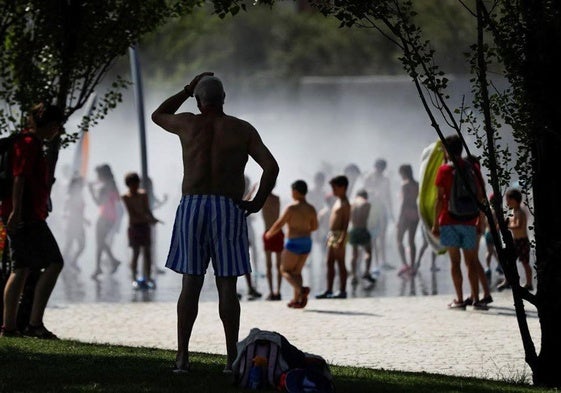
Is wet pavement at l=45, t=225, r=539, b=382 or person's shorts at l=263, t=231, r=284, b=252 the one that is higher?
person's shorts at l=263, t=231, r=284, b=252

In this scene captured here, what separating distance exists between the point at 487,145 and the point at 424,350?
3.13 m

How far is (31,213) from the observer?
38.3ft

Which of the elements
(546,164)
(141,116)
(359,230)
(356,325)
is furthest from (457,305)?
(141,116)

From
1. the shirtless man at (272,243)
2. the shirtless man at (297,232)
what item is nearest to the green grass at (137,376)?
the shirtless man at (297,232)

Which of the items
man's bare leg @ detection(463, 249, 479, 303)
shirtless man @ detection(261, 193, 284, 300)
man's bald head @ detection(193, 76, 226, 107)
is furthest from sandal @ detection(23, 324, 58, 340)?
shirtless man @ detection(261, 193, 284, 300)

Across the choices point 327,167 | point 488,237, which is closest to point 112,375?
point 488,237

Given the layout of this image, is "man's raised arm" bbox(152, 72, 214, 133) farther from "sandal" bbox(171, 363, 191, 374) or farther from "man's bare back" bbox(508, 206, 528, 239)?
"man's bare back" bbox(508, 206, 528, 239)

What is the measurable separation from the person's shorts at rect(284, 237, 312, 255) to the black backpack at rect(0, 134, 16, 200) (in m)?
6.66

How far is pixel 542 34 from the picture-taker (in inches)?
374

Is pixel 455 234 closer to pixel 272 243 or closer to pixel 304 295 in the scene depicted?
pixel 304 295

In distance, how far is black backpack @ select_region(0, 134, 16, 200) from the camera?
1165 centimetres

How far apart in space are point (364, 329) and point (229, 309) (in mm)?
5849

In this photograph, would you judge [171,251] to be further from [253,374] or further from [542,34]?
[542,34]

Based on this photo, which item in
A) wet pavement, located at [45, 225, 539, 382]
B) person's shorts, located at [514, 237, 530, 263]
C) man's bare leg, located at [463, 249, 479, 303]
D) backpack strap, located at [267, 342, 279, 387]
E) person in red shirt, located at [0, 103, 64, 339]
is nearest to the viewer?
backpack strap, located at [267, 342, 279, 387]
